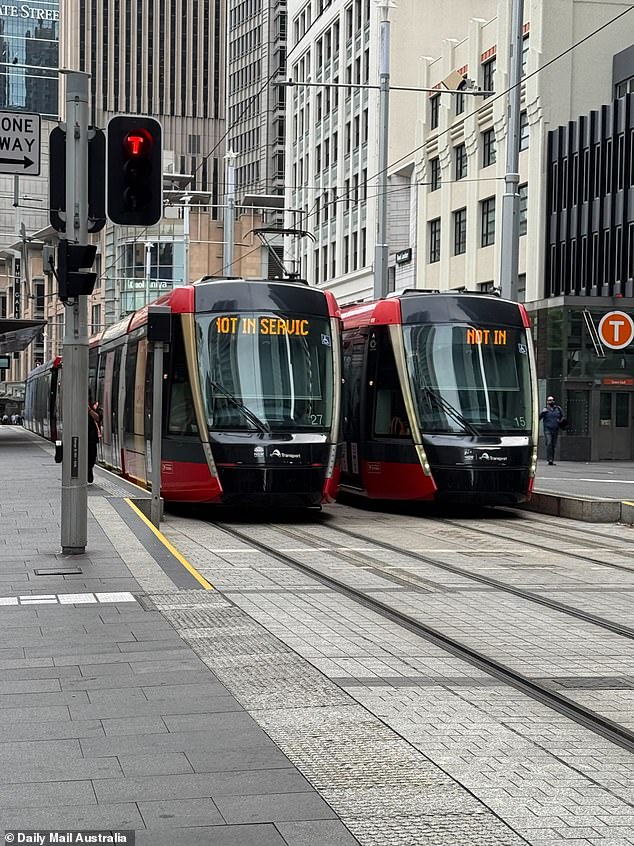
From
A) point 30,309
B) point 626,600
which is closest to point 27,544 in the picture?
point 626,600

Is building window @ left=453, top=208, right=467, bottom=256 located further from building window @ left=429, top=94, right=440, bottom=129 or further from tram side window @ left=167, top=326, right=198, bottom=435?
tram side window @ left=167, top=326, right=198, bottom=435

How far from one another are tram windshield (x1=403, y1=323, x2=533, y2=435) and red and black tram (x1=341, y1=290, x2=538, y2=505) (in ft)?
0.05

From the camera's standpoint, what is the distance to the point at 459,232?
5297 cm

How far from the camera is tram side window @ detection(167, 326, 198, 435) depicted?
1784 cm

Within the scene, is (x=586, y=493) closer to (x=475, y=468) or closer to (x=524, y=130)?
(x=475, y=468)

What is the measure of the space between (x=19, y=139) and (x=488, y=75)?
37937mm

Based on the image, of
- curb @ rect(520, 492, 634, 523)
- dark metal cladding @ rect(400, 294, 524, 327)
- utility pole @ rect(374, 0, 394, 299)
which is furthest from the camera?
utility pole @ rect(374, 0, 394, 299)

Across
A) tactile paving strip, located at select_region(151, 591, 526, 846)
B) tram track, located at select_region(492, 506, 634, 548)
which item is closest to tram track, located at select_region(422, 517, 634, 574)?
tram track, located at select_region(492, 506, 634, 548)

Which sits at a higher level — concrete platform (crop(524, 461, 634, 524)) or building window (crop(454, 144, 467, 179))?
building window (crop(454, 144, 467, 179))

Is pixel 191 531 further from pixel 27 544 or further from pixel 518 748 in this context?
pixel 518 748

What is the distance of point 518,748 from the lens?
6.16 meters

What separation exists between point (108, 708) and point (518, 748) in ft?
6.84

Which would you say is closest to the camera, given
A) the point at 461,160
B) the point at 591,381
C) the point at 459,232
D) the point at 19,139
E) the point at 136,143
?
the point at 136,143

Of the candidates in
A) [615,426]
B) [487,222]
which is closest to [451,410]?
[615,426]
